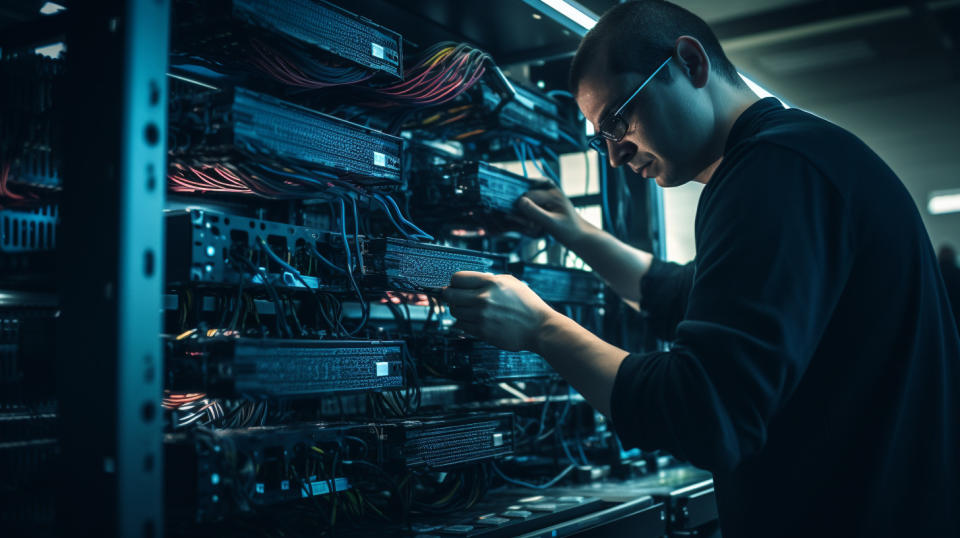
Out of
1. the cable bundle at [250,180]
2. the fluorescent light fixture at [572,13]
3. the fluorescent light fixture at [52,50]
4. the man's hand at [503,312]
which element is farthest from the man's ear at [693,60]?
the fluorescent light fixture at [52,50]

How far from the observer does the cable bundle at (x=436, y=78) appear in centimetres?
118

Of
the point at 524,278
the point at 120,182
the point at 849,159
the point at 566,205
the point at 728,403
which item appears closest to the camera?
the point at 120,182

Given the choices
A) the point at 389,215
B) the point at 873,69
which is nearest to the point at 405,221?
the point at 389,215

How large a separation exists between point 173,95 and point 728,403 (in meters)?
0.71

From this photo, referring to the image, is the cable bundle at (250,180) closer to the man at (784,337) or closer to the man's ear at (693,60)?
the man at (784,337)

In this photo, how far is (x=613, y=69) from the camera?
1.08 meters

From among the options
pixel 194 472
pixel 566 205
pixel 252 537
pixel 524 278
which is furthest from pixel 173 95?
pixel 566 205

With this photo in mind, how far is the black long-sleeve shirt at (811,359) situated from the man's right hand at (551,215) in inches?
21.0

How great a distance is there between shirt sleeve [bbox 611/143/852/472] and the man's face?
0.71 feet

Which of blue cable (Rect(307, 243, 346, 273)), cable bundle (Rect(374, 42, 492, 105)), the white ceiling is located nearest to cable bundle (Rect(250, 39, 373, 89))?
cable bundle (Rect(374, 42, 492, 105))

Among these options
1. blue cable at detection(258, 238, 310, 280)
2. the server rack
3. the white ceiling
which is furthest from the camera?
the white ceiling

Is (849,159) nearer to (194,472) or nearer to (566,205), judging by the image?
(566,205)

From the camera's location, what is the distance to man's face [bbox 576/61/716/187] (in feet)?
3.47

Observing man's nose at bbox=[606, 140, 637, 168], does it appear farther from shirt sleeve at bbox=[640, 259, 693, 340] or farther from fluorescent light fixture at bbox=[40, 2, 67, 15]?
fluorescent light fixture at bbox=[40, 2, 67, 15]
